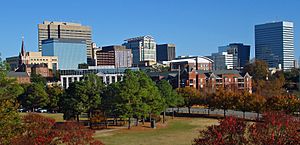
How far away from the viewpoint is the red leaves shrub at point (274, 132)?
1556 cm

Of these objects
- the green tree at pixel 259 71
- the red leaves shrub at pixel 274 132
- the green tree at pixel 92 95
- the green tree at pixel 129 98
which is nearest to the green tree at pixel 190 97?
the green tree at pixel 129 98

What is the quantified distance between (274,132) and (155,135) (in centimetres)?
2224

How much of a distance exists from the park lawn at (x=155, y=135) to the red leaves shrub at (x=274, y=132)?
49.8 ft

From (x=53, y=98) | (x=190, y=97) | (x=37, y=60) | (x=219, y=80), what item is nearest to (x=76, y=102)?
(x=53, y=98)

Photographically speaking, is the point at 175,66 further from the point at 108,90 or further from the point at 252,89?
the point at 108,90

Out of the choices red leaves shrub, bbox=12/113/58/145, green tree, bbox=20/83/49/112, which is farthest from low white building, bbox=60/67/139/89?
red leaves shrub, bbox=12/113/58/145

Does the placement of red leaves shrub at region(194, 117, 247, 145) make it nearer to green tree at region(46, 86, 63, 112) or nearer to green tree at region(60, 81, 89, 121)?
green tree at region(60, 81, 89, 121)

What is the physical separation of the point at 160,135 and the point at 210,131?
68.6 feet

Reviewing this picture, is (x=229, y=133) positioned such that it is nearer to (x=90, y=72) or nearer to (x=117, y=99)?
(x=117, y=99)

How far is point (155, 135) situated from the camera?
125 feet

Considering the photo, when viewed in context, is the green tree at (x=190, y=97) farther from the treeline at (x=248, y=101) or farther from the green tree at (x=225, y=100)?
the green tree at (x=225, y=100)

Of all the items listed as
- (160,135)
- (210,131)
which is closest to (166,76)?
(160,135)

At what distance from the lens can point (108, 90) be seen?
150 ft

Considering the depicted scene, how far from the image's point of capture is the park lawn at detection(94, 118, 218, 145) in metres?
33.4
